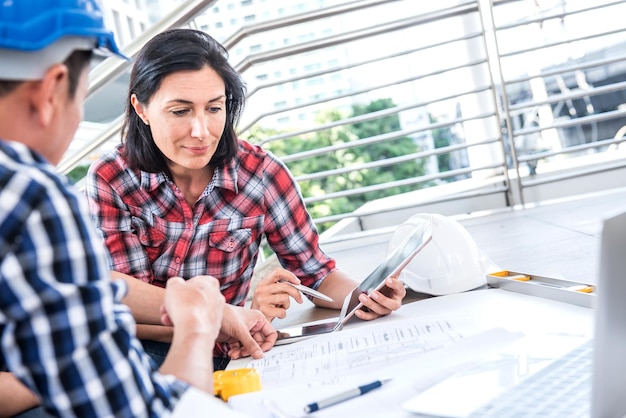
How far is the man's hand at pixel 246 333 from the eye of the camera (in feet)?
4.30

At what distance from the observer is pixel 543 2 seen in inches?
158

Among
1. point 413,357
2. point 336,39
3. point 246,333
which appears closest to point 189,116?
point 246,333

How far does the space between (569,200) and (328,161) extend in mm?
5402

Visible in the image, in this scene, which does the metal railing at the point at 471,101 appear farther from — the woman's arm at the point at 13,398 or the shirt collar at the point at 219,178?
the woman's arm at the point at 13,398

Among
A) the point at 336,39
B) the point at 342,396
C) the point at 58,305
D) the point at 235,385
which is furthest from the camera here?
the point at 336,39

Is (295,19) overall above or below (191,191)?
above

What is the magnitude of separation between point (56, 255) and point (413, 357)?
22.9 inches

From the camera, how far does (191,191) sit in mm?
1757

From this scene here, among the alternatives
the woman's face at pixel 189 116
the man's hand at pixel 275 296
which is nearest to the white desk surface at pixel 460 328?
the man's hand at pixel 275 296

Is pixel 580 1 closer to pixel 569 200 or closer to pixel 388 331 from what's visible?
pixel 569 200

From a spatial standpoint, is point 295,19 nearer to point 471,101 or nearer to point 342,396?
point 471,101

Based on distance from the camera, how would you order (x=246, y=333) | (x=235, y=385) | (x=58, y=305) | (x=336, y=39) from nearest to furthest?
(x=58, y=305)
(x=235, y=385)
(x=246, y=333)
(x=336, y=39)

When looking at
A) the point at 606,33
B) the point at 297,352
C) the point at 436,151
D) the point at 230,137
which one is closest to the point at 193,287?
the point at 297,352

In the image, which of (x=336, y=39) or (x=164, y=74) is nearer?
(x=164, y=74)
